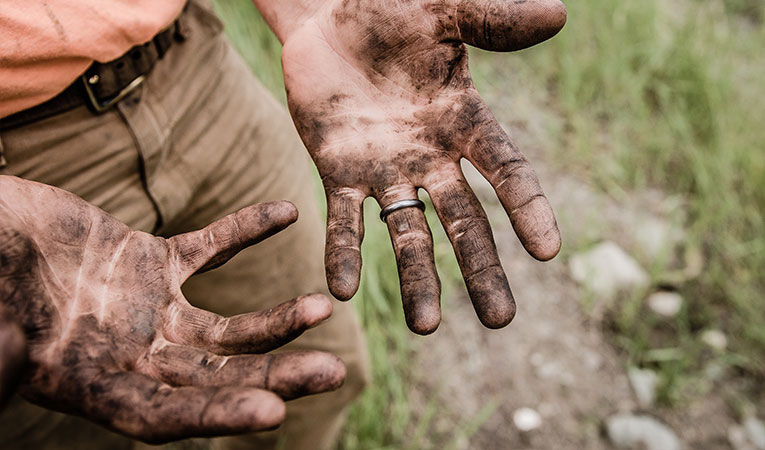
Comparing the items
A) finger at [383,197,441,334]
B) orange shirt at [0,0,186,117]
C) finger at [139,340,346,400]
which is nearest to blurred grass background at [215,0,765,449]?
finger at [383,197,441,334]

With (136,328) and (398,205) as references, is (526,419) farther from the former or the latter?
(136,328)

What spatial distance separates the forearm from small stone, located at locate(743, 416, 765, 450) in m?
1.72

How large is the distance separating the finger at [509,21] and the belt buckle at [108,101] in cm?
60

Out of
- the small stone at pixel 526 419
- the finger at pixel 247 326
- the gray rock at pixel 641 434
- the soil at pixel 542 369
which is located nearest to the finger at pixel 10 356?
the finger at pixel 247 326

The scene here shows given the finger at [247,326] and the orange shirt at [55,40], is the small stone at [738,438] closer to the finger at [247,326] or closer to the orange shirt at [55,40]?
the finger at [247,326]

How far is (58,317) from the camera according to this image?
82cm

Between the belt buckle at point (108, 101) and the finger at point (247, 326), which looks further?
the belt buckle at point (108, 101)

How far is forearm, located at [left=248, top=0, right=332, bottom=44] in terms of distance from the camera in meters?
1.21

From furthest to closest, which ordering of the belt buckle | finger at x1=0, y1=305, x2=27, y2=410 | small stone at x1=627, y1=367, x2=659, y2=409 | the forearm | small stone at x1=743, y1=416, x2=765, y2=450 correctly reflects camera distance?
small stone at x1=627, y1=367, x2=659, y2=409
small stone at x1=743, y1=416, x2=765, y2=450
the forearm
the belt buckle
finger at x1=0, y1=305, x2=27, y2=410

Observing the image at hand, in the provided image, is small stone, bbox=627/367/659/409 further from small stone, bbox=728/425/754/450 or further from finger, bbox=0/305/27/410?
finger, bbox=0/305/27/410

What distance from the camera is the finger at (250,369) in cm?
76

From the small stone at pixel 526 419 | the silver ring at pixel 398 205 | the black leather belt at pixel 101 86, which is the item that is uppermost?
the black leather belt at pixel 101 86

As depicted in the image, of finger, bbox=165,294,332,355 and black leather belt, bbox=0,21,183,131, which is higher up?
black leather belt, bbox=0,21,183,131

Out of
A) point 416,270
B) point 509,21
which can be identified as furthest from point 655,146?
point 416,270
